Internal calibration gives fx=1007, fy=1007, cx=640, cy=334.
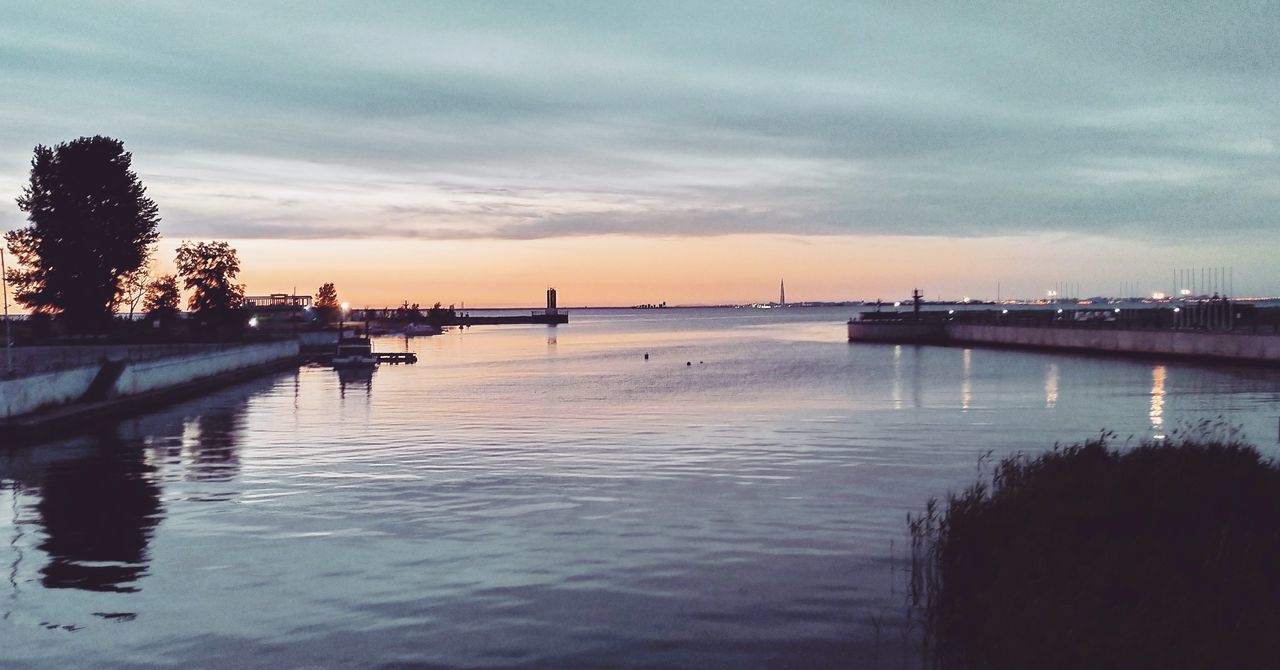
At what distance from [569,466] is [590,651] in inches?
611

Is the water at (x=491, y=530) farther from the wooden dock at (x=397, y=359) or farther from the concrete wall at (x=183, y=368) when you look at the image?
the wooden dock at (x=397, y=359)

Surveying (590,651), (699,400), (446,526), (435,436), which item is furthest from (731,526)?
(699,400)

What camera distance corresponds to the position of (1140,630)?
9.72m

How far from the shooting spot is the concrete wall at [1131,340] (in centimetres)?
6588

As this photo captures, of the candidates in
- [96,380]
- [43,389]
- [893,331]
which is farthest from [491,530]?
[893,331]

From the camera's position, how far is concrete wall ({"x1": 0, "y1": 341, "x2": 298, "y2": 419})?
3266 centimetres

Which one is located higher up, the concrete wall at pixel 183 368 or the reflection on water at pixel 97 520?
the concrete wall at pixel 183 368

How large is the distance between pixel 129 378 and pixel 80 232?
42.5 meters


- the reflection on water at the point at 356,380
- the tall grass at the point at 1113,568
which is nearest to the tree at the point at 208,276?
the reflection on water at the point at 356,380

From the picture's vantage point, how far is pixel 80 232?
258 ft

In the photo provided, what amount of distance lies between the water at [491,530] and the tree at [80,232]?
139 feet

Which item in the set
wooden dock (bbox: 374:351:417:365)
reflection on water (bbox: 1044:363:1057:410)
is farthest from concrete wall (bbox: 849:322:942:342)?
wooden dock (bbox: 374:351:417:365)

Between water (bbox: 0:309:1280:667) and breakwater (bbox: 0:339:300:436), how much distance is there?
1.58 meters

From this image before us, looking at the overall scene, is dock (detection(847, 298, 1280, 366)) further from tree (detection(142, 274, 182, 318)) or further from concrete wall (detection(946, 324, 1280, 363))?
tree (detection(142, 274, 182, 318))
